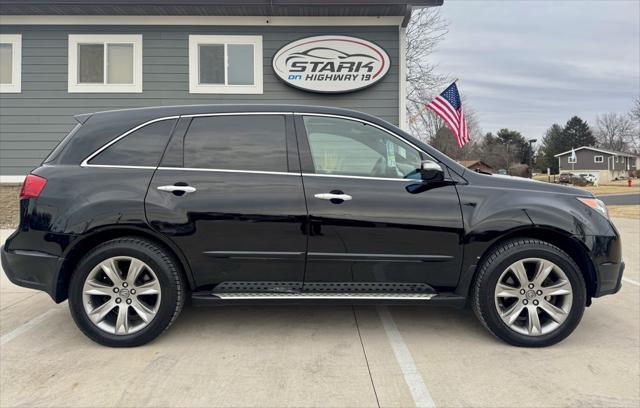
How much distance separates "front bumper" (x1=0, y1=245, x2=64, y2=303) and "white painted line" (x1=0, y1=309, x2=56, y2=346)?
589mm

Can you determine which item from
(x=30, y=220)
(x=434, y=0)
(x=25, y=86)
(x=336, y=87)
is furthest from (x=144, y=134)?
(x=25, y=86)

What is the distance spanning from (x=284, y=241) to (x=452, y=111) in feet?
25.2

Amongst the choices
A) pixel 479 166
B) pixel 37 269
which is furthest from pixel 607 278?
pixel 479 166

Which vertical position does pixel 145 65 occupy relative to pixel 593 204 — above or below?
above

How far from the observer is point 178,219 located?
312 centimetres

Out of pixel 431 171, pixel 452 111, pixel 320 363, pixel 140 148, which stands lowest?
pixel 320 363

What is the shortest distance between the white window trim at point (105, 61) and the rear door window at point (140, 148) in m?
6.88

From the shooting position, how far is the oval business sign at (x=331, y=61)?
922 cm

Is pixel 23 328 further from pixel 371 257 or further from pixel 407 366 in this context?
pixel 407 366

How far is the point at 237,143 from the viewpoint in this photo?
3.32m

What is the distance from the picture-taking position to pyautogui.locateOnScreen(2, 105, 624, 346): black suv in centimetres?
312

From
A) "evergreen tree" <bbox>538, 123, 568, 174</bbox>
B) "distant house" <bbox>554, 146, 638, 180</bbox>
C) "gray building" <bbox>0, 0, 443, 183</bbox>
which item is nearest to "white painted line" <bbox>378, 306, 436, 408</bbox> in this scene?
"gray building" <bbox>0, 0, 443, 183</bbox>

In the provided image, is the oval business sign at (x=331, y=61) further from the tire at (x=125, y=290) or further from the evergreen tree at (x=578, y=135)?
the evergreen tree at (x=578, y=135)

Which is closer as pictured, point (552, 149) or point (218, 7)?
point (218, 7)
